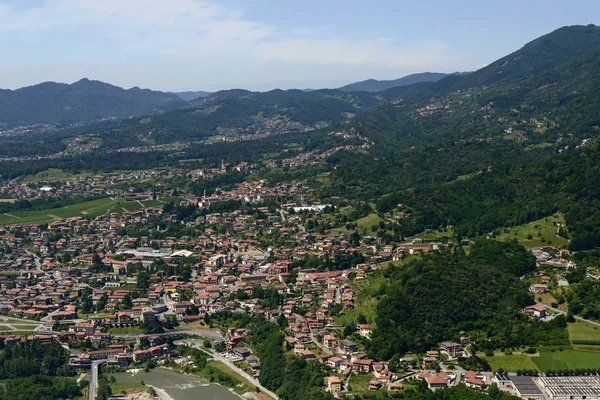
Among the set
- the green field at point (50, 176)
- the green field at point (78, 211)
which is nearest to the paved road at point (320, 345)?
the green field at point (78, 211)

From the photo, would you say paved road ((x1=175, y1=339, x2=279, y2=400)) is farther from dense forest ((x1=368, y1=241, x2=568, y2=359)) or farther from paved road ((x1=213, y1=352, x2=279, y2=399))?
dense forest ((x1=368, y1=241, x2=568, y2=359))

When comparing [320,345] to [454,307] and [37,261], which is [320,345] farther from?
[37,261]

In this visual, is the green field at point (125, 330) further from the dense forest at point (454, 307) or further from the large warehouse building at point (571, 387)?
the large warehouse building at point (571, 387)

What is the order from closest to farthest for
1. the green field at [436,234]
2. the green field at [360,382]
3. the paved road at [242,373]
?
the green field at [360,382], the paved road at [242,373], the green field at [436,234]

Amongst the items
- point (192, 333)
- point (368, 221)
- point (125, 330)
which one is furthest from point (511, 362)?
point (368, 221)

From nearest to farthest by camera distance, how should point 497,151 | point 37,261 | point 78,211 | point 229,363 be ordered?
point 229,363, point 37,261, point 78,211, point 497,151

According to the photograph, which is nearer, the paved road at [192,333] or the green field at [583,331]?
the green field at [583,331]

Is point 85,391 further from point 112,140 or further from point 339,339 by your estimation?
point 112,140

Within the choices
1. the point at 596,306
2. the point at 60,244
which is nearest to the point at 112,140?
the point at 60,244
